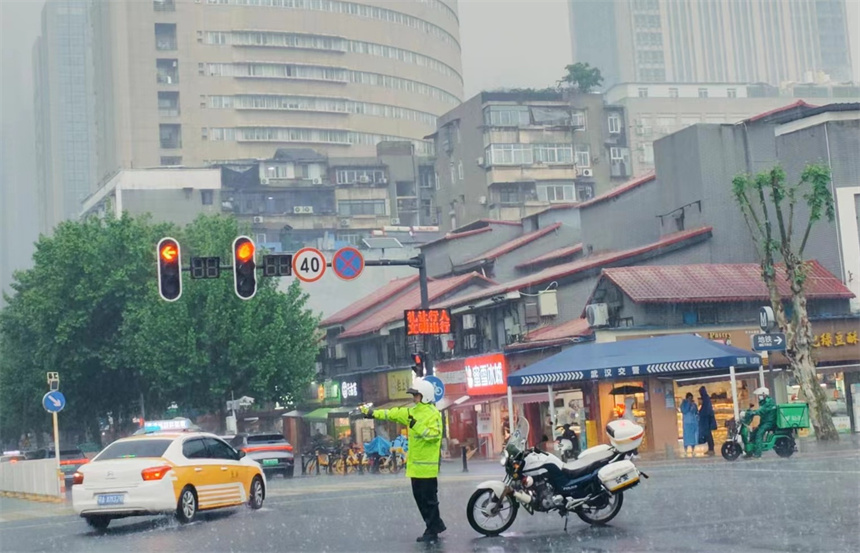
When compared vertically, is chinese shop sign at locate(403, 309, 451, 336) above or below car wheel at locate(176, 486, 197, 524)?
above

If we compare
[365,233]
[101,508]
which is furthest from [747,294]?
[365,233]

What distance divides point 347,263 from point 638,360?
36.4 ft

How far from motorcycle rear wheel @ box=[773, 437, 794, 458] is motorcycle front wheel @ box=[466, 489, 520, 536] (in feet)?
48.5

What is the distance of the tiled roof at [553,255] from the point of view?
5653cm

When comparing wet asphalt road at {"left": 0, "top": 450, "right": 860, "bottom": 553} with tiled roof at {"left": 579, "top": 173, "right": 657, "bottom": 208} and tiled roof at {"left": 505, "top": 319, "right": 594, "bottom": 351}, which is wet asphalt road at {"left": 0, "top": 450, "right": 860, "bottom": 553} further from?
tiled roof at {"left": 579, "top": 173, "right": 657, "bottom": 208}

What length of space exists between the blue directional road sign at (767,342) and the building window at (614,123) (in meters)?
75.9

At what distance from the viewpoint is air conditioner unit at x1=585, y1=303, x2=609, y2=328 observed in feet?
133

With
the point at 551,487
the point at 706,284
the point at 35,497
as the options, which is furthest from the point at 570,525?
the point at 706,284

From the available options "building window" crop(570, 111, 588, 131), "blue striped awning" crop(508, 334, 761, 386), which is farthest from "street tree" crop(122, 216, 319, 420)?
"building window" crop(570, 111, 588, 131)

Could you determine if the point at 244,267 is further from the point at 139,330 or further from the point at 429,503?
the point at 139,330

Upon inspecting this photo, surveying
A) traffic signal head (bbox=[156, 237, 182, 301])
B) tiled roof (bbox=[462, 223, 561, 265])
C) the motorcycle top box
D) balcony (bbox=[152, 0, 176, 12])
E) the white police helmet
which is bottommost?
the motorcycle top box

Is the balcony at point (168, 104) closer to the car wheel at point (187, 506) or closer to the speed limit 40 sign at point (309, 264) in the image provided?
the speed limit 40 sign at point (309, 264)

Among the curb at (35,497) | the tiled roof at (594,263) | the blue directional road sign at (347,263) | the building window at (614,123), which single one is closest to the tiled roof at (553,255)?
the tiled roof at (594,263)

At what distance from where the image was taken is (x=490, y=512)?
14398mm
